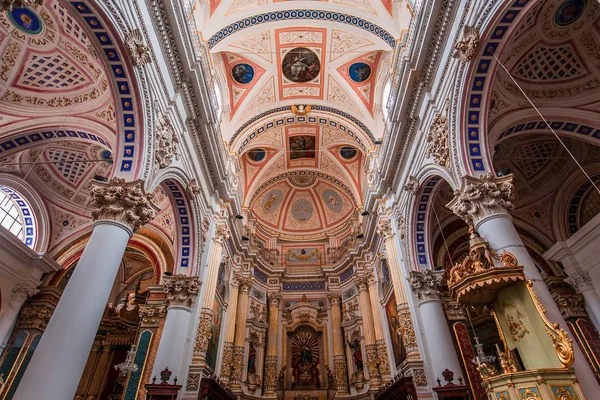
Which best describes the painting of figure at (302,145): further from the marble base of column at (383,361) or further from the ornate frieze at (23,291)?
the ornate frieze at (23,291)

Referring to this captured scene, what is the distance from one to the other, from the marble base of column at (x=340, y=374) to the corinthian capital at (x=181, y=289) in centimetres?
849

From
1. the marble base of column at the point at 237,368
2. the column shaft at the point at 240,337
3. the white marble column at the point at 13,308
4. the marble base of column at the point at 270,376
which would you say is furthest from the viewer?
the marble base of column at the point at 270,376

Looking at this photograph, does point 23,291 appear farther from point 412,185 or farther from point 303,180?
point 303,180

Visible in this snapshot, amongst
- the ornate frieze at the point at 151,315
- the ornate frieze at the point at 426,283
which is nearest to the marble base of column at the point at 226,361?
the ornate frieze at the point at 151,315

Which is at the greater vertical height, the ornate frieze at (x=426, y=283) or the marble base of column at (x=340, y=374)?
the ornate frieze at (x=426, y=283)

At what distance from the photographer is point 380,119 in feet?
49.6

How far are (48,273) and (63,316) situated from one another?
9.72 m

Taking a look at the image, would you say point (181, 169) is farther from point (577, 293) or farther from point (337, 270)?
point (577, 293)

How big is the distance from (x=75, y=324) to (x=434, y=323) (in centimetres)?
867

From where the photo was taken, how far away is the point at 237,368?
45.0ft

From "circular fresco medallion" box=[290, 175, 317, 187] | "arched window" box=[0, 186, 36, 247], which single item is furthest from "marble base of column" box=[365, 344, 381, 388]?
"arched window" box=[0, 186, 36, 247]

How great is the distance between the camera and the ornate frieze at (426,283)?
1023 centimetres

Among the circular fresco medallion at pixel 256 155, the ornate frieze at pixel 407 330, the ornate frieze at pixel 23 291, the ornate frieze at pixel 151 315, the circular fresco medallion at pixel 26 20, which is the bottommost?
the ornate frieze at pixel 407 330

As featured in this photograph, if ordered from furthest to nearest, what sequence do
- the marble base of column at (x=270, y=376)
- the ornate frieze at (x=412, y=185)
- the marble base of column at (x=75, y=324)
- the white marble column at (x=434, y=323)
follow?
the marble base of column at (x=270, y=376) → the ornate frieze at (x=412, y=185) → the white marble column at (x=434, y=323) → the marble base of column at (x=75, y=324)
